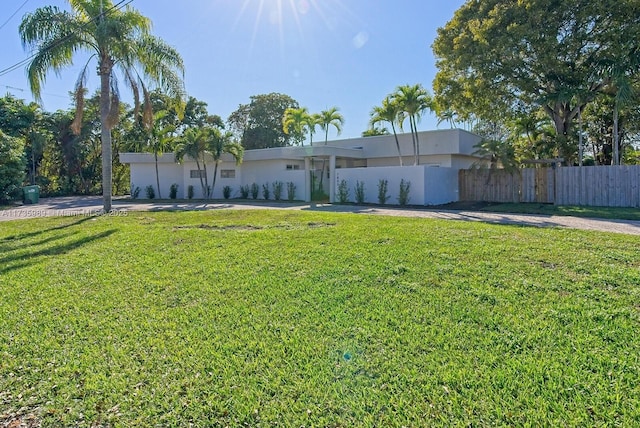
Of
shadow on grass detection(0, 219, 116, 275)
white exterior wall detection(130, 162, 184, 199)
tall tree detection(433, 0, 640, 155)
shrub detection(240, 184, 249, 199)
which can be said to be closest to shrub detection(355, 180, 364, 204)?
tall tree detection(433, 0, 640, 155)

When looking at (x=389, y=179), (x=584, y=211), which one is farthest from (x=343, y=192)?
(x=584, y=211)

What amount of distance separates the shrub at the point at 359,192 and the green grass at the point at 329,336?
11707 mm

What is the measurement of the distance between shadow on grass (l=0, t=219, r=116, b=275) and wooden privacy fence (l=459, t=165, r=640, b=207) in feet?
48.8

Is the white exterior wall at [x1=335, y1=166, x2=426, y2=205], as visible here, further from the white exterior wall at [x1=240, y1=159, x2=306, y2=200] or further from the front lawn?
the front lawn

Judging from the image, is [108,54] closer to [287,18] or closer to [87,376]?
[287,18]

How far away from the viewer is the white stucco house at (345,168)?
1748cm

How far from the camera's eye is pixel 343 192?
1895cm

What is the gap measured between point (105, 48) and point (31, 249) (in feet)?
26.6

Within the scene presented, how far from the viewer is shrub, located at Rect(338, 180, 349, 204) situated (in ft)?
62.0

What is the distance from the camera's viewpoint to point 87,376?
9.87 feet

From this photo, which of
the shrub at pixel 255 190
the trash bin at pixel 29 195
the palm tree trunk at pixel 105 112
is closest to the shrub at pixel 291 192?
the shrub at pixel 255 190

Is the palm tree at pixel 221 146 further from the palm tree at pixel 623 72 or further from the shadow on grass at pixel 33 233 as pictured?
the palm tree at pixel 623 72

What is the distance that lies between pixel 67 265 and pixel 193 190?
1937 cm

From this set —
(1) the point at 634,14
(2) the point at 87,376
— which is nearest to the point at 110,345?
(2) the point at 87,376
